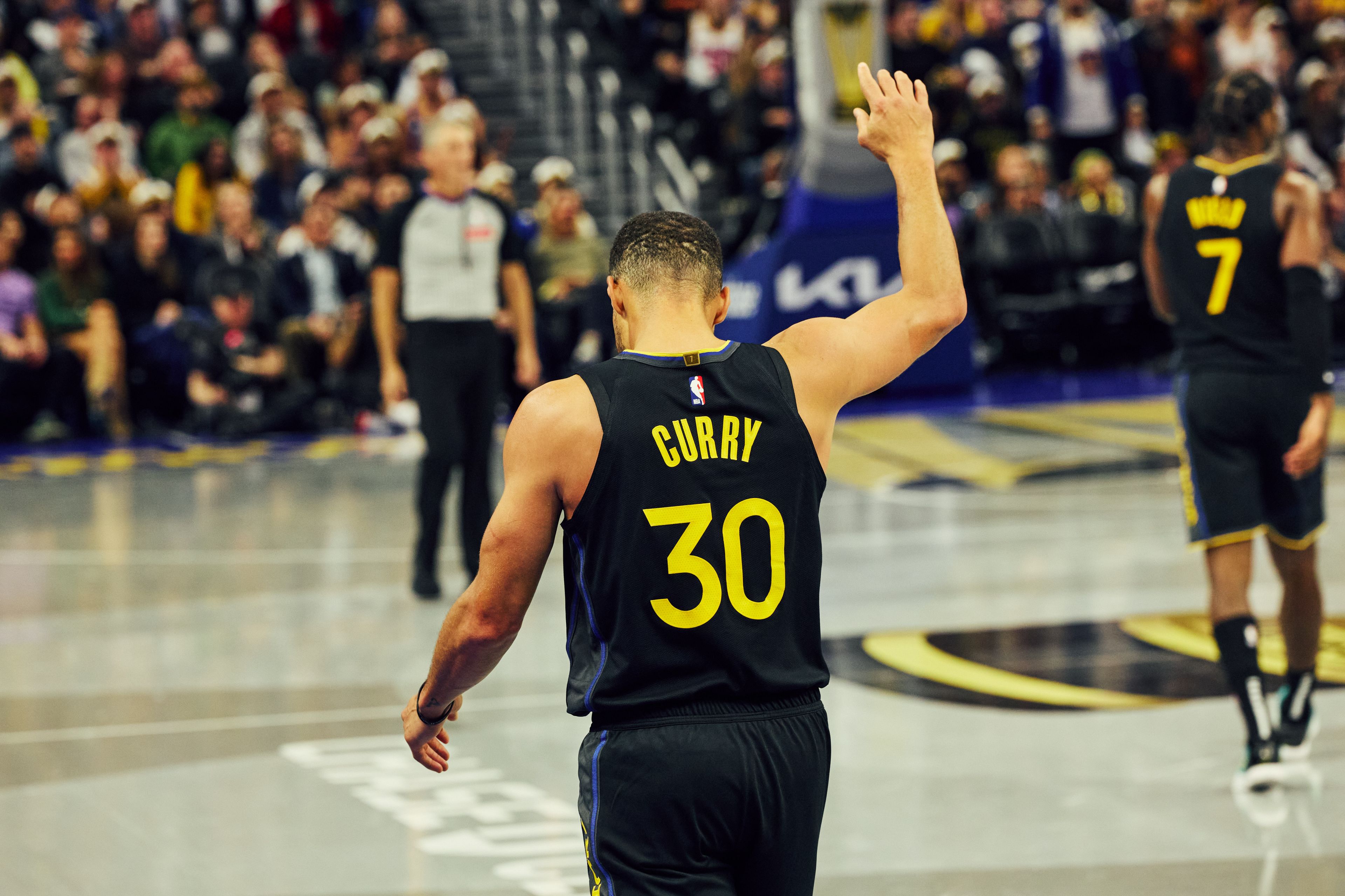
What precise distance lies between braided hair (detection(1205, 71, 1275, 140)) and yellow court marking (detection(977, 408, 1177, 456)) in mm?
6817

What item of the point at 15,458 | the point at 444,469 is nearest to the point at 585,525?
the point at 444,469

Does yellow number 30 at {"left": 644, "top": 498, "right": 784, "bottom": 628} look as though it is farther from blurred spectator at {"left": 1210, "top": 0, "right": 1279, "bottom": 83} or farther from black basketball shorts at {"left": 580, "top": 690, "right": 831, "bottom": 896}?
blurred spectator at {"left": 1210, "top": 0, "right": 1279, "bottom": 83}

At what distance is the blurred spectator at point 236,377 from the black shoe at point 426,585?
6515 mm

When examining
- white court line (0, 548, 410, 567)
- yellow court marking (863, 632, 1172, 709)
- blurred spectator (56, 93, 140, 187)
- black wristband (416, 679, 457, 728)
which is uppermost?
blurred spectator (56, 93, 140, 187)

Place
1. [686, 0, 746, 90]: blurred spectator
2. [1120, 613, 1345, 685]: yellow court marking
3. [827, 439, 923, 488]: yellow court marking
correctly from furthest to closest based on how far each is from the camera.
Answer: [686, 0, 746, 90]: blurred spectator
[827, 439, 923, 488]: yellow court marking
[1120, 613, 1345, 685]: yellow court marking

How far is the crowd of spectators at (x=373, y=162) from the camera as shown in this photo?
14.8 metres

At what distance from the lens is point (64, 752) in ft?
20.6

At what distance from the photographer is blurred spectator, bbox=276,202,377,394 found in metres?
15.0

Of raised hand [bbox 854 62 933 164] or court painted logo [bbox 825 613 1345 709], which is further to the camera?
court painted logo [bbox 825 613 1345 709]

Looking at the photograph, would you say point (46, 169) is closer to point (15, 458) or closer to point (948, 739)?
point (15, 458)

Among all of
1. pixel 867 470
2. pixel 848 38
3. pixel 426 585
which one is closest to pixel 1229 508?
pixel 426 585

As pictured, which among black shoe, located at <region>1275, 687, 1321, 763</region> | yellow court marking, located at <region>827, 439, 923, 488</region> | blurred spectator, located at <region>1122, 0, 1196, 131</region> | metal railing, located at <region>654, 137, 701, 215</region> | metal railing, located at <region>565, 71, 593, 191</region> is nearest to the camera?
black shoe, located at <region>1275, 687, 1321, 763</region>

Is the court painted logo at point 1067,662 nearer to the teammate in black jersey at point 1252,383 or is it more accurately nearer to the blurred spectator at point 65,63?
the teammate in black jersey at point 1252,383

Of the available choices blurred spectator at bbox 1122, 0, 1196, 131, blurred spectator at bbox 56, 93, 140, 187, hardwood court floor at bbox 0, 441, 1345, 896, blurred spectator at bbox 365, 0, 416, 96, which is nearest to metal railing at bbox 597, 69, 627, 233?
blurred spectator at bbox 365, 0, 416, 96
